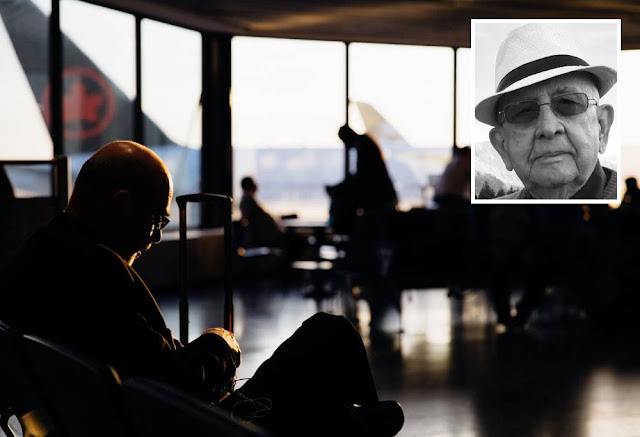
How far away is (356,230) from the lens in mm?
6461

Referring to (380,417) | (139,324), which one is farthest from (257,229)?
(139,324)

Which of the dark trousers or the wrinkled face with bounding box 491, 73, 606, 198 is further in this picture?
the wrinkled face with bounding box 491, 73, 606, 198

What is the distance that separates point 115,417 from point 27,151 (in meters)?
6.59

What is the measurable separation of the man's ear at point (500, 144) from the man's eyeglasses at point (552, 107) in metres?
0.17

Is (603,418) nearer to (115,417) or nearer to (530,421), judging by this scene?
(530,421)

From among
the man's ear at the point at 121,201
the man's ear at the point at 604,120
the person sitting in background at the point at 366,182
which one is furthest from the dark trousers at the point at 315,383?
the person sitting in background at the point at 366,182

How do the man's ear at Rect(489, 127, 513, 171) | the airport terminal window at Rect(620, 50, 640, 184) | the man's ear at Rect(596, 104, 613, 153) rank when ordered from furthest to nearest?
the airport terminal window at Rect(620, 50, 640, 184) → the man's ear at Rect(489, 127, 513, 171) → the man's ear at Rect(596, 104, 613, 153)

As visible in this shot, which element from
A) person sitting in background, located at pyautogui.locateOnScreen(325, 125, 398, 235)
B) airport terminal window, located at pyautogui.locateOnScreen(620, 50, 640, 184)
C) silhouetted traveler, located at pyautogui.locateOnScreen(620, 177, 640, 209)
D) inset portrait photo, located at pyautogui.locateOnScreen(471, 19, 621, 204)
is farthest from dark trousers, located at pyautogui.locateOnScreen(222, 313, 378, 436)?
airport terminal window, located at pyautogui.locateOnScreen(620, 50, 640, 184)

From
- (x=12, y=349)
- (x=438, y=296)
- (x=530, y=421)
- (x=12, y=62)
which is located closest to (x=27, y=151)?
(x=12, y=62)

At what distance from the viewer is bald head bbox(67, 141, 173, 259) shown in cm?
177

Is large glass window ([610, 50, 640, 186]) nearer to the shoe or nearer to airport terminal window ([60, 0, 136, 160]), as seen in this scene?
airport terminal window ([60, 0, 136, 160])

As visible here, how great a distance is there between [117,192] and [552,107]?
493cm

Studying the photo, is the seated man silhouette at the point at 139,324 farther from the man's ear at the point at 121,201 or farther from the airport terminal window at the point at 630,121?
the airport terminal window at the point at 630,121

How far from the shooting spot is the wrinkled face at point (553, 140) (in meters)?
6.20
